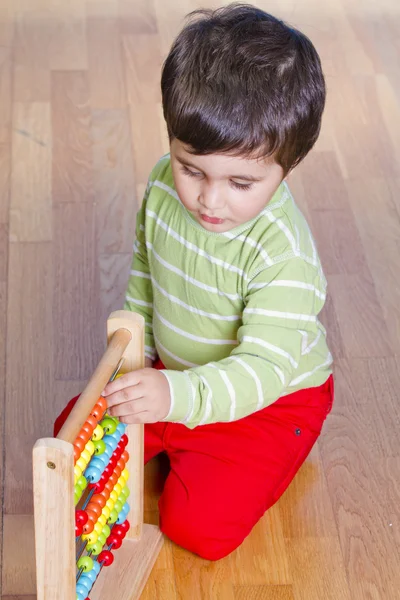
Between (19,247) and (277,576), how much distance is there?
807 millimetres

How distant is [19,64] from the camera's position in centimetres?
228

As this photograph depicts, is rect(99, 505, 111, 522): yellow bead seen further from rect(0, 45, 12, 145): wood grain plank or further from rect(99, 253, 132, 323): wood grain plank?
rect(0, 45, 12, 145): wood grain plank

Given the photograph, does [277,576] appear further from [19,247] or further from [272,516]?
[19,247]

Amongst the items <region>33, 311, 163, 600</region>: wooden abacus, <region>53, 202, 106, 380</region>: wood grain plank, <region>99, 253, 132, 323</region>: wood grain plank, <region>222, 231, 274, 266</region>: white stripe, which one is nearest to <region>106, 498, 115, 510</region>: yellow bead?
<region>33, 311, 163, 600</region>: wooden abacus

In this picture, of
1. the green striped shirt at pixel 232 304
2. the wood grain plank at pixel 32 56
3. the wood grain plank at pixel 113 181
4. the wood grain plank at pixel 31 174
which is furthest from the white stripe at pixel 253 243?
the wood grain plank at pixel 32 56

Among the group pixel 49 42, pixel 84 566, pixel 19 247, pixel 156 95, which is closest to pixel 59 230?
pixel 19 247

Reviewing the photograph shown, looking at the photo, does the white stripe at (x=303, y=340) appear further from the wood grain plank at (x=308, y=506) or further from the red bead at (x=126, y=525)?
the red bead at (x=126, y=525)

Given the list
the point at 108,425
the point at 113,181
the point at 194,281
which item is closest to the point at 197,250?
the point at 194,281

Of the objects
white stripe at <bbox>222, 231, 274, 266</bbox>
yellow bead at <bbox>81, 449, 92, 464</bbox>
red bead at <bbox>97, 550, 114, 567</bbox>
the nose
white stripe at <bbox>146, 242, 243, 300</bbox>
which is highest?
the nose

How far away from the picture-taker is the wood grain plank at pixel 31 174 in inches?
72.9

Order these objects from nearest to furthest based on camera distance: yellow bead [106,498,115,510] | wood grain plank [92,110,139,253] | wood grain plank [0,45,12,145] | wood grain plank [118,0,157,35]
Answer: yellow bead [106,498,115,510] → wood grain plank [92,110,139,253] → wood grain plank [0,45,12,145] → wood grain plank [118,0,157,35]

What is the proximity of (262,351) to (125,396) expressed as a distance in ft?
0.62

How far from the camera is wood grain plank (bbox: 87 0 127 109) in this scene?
2.20 metres

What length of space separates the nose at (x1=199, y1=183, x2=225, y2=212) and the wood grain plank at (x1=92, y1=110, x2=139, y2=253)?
0.66 meters
